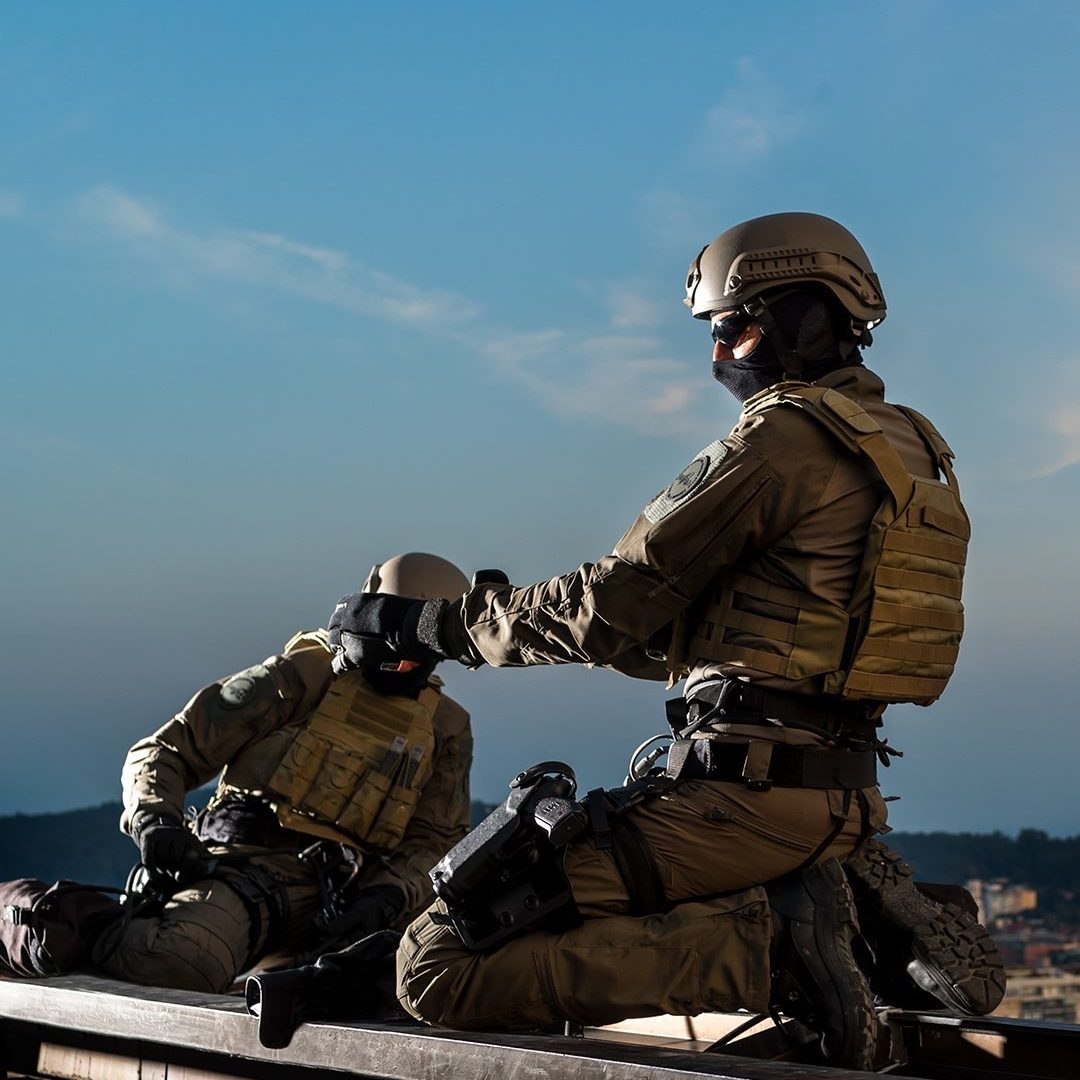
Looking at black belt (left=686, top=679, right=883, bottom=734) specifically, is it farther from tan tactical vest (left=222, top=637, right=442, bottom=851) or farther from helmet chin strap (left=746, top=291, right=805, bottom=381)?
tan tactical vest (left=222, top=637, right=442, bottom=851)

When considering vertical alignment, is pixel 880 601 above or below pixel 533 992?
above

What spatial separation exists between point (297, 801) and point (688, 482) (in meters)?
3.03

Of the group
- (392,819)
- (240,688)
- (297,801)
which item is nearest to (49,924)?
(297,801)

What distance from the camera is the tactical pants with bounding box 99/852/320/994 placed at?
18.2ft

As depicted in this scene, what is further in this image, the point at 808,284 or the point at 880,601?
the point at 808,284

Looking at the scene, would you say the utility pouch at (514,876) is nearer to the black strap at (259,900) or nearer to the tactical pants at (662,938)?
the tactical pants at (662,938)

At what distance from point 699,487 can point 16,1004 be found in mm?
2580

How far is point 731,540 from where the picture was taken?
141 inches

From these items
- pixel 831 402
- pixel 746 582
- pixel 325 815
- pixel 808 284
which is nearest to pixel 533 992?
pixel 746 582

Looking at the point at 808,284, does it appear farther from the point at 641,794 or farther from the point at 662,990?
the point at 662,990

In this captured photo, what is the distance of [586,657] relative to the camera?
375 centimetres

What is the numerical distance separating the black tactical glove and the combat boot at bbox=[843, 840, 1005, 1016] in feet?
8.74

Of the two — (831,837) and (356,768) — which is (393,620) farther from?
(356,768)

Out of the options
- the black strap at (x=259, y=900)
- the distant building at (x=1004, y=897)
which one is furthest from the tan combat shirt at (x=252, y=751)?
the distant building at (x=1004, y=897)
